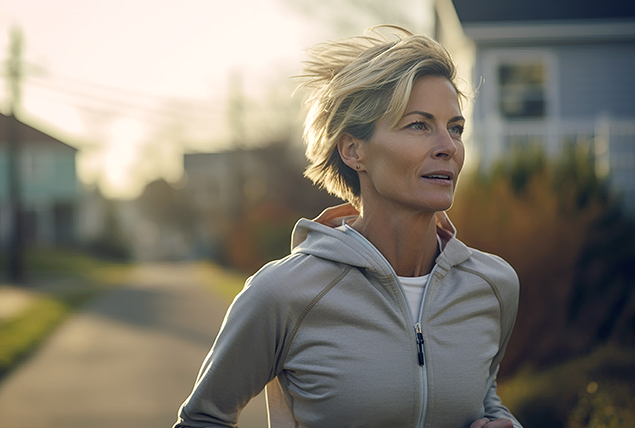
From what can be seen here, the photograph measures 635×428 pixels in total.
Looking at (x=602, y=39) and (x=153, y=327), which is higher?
(x=602, y=39)

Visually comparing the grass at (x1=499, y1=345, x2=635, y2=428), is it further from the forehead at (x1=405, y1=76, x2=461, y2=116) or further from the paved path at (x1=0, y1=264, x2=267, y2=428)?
the forehead at (x1=405, y1=76, x2=461, y2=116)

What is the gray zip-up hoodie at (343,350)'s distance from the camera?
215 cm

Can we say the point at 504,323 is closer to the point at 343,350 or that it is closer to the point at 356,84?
the point at 343,350

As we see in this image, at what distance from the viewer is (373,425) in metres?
2.13

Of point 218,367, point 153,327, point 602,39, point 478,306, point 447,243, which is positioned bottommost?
point 153,327

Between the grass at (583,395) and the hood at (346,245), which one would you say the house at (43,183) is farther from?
the hood at (346,245)

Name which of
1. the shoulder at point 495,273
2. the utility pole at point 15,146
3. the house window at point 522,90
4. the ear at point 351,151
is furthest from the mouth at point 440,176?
the utility pole at point 15,146

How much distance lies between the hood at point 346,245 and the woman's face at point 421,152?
0.69ft

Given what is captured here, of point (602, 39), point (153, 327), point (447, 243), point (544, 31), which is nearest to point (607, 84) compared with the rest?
point (602, 39)

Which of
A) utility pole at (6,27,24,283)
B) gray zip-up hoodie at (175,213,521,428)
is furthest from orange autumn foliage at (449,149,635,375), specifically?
utility pole at (6,27,24,283)

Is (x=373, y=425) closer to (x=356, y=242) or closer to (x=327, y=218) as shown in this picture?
(x=356, y=242)

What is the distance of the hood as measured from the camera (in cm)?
227

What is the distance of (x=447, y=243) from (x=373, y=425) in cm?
76

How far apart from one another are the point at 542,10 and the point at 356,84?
558 inches
